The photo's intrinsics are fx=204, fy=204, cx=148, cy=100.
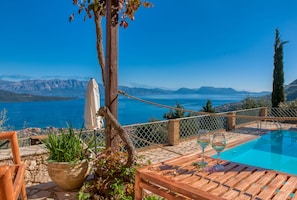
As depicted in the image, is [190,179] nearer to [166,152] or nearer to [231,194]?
[231,194]

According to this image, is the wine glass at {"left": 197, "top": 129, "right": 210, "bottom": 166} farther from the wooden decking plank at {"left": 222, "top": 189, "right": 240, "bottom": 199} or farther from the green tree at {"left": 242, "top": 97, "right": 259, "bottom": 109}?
the green tree at {"left": 242, "top": 97, "right": 259, "bottom": 109}

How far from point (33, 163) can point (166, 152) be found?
3468 mm

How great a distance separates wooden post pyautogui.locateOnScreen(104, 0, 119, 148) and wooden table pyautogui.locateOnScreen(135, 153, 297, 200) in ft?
4.38

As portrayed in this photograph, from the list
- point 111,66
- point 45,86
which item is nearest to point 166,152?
point 111,66

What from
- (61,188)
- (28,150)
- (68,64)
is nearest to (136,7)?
(61,188)

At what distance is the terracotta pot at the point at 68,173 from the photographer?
8.38 feet

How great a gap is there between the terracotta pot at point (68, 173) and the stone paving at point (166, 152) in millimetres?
169

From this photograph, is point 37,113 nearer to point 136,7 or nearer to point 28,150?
point 28,150

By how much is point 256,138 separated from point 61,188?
717 cm

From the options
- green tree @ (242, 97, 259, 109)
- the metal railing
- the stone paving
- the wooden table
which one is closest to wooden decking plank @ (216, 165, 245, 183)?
the wooden table

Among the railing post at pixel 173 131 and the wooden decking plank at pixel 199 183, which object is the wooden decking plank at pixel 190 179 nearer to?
the wooden decking plank at pixel 199 183

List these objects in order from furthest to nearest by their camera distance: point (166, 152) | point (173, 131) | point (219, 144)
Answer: point (173, 131) → point (166, 152) → point (219, 144)

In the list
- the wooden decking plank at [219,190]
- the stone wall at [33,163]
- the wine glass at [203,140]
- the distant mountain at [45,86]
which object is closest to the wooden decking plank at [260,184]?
the wooden decking plank at [219,190]

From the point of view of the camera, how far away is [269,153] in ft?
22.2
